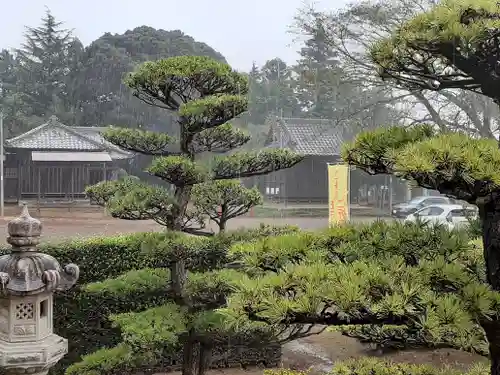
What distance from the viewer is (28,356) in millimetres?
2418

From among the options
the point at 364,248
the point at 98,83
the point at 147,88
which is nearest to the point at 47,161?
the point at 98,83

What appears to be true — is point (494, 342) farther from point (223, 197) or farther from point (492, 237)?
point (223, 197)

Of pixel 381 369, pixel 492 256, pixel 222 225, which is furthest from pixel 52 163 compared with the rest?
pixel 492 256

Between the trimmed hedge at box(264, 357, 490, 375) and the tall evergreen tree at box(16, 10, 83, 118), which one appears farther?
the tall evergreen tree at box(16, 10, 83, 118)

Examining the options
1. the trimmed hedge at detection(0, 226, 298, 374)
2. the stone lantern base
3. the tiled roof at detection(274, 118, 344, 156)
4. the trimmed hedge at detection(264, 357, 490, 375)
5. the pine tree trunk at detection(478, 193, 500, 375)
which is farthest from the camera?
the tiled roof at detection(274, 118, 344, 156)

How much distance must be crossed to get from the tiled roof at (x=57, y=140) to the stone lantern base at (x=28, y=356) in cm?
1373

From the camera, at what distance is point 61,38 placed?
18.6 m

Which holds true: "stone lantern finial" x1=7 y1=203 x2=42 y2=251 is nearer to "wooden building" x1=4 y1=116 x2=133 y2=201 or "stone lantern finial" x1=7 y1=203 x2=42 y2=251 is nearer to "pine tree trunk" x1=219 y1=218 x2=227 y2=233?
"pine tree trunk" x1=219 y1=218 x2=227 y2=233

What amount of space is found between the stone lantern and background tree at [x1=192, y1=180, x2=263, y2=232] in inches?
49.0

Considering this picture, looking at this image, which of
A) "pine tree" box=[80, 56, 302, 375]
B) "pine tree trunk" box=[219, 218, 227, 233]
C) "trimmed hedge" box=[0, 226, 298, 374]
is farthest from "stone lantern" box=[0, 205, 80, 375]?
"trimmed hedge" box=[0, 226, 298, 374]

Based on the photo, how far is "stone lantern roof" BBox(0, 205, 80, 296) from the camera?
239cm

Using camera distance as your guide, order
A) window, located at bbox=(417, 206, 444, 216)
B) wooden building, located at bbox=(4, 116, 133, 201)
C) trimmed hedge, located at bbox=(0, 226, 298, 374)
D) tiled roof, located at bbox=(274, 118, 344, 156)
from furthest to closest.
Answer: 1. tiled roof, located at bbox=(274, 118, 344, 156)
2. wooden building, located at bbox=(4, 116, 133, 201)
3. window, located at bbox=(417, 206, 444, 216)
4. trimmed hedge, located at bbox=(0, 226, 298, 374)

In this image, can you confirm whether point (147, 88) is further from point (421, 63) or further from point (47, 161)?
point (47, 161)

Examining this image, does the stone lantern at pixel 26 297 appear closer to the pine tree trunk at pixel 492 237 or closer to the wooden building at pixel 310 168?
the pine tree trunk at pixel 492 237
